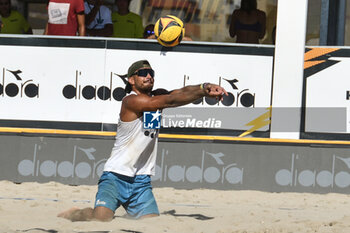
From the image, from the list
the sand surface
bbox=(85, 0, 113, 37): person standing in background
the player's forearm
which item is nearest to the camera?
the player's forearm

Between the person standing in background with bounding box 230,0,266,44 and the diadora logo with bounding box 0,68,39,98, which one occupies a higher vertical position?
the person standing in background with bounding box 230,0,266,44

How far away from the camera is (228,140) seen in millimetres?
9328

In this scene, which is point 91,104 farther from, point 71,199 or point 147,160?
point 147,160

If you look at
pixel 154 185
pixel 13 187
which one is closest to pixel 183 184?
pixel 154 185

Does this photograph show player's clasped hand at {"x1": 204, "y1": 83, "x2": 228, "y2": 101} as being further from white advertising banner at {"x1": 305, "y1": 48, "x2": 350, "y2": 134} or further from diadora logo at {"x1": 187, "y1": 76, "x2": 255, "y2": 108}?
white advertising banner at {"x1": 305, "y1": 48, "x2": 350, "y2": 134}

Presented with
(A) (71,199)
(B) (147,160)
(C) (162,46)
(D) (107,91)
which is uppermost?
(C) (162,46)

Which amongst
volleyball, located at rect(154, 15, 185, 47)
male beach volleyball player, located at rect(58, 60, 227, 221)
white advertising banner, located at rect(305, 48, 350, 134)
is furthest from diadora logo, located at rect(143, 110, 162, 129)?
white advertising banner, located at rect(305, 48, 350, 134)

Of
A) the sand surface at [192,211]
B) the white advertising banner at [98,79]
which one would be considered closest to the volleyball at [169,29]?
the white advertising banner at [98,79]

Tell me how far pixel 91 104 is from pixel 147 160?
2.77m

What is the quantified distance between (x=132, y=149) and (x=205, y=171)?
2.77 meters

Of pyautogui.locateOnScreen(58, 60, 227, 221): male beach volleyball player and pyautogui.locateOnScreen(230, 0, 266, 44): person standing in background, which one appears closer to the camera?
pyautogui.locateOnScreen(58, 60, 227, 221): male beach volleyball player

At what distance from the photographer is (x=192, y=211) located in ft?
25.3

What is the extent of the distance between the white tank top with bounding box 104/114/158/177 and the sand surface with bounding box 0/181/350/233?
1.67ft

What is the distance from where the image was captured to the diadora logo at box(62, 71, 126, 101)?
370 inches
